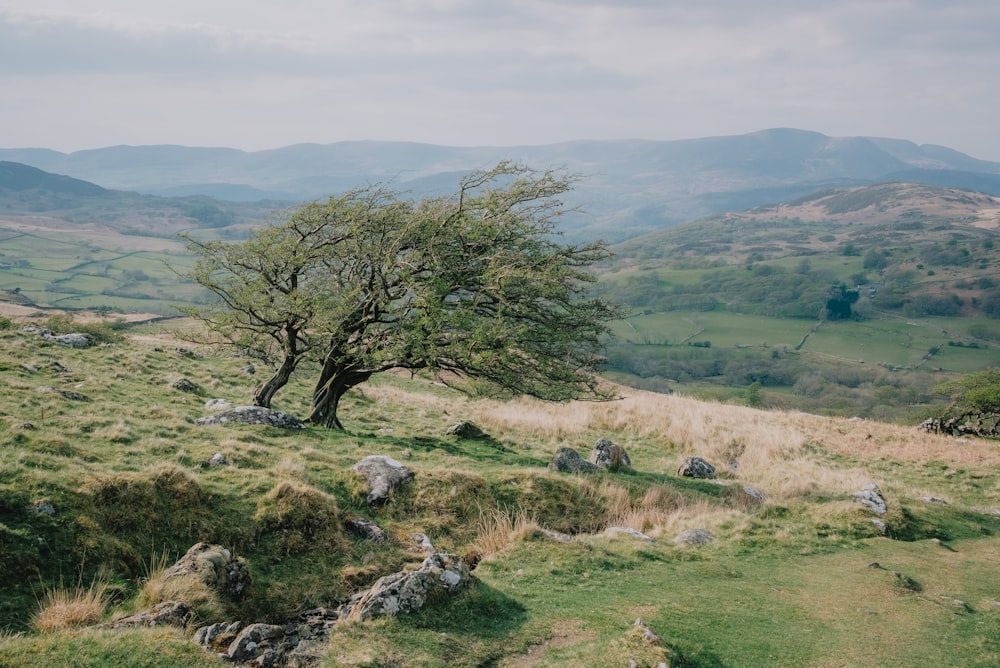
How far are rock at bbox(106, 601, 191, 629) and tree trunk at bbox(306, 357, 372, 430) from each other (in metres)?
12.7

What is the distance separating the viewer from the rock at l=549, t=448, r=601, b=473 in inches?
734

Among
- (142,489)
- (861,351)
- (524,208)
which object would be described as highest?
(524,208)

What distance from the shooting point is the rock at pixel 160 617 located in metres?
8.22

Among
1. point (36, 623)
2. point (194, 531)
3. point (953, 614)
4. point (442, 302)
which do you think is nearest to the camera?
point (36, 623)

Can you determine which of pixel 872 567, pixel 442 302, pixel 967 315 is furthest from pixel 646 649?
pixel 967 315

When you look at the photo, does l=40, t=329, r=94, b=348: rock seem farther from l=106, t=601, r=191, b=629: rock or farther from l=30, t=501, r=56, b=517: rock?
l=106, t=601, r=191, b=629: rock

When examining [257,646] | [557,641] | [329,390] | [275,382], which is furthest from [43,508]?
[329,390]

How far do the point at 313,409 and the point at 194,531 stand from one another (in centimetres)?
1034

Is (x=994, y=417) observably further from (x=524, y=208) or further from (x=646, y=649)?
(x=646, y=649)

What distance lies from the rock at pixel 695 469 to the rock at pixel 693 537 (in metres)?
7.04

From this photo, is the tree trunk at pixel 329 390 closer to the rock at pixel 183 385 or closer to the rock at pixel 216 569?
the rock at pixel 183 385

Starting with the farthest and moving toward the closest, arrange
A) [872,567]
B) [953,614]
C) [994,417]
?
[994,417]
[872,567]
[953,614]

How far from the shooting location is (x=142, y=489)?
11.4 metres

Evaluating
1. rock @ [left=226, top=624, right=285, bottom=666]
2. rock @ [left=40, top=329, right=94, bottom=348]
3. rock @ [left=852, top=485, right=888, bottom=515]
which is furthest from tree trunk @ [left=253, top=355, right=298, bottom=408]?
rock @ [left=852, top=485, right=888, bottom=515]
